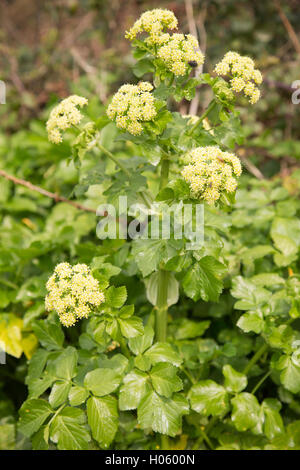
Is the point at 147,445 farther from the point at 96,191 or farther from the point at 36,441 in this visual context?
the point at 96,191

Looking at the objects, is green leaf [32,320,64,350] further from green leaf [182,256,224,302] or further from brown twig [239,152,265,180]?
brown twig [239,152,265,180]

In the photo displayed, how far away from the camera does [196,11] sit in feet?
13.2

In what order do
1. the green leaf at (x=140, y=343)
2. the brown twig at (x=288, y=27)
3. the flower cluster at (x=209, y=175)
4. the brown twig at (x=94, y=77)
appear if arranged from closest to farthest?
the flower cluster at (x=209, y=175)
the green leaf at (x=140, y=343)
the brown twig at (x=288, y=27)
the brown twig at (x=94, y=77)

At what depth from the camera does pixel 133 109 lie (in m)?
1.23

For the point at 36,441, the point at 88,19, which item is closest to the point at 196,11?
the point at 88,19

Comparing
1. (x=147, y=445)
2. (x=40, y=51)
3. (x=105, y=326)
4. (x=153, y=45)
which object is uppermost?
(x=40, y=51)

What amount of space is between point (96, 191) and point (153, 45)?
77cm

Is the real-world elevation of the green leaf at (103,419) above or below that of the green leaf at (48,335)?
below

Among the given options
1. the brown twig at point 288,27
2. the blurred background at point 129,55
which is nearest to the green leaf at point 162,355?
the blurred background at point 129,55

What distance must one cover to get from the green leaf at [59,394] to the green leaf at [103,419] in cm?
10

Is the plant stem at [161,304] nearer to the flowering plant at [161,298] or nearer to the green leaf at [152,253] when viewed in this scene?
the flowering plant at [161,298]

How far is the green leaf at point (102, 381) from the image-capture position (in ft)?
4.41

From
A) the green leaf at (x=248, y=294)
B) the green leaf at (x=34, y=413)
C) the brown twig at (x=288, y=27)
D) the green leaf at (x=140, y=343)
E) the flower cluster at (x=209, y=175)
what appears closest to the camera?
the flower cluster at (x=209, y=175)

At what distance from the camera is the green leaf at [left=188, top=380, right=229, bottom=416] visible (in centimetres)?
151
